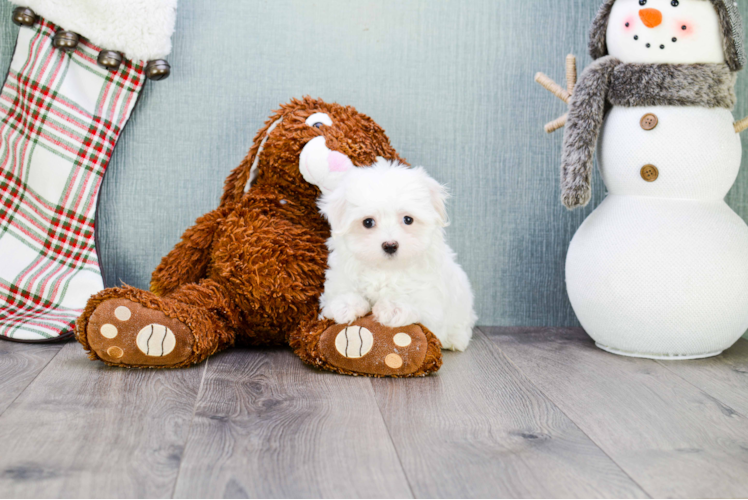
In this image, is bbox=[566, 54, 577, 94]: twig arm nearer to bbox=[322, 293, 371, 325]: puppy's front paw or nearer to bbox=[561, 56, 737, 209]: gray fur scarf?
bbox=[561, 56, 737, 209]: gray fur scarf

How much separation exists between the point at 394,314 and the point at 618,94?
2.04ft

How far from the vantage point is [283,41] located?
1514mm

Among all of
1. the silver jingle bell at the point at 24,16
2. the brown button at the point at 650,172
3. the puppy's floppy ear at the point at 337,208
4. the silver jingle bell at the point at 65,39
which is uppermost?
the silver jingle bell at the point at 24,16

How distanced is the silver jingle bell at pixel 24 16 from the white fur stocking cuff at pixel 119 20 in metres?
0.01

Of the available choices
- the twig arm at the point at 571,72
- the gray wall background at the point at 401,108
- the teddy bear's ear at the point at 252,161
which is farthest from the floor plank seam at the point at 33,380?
the twig arm at the point at 571,72

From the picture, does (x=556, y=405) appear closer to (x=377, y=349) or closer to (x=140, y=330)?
(x=377, y=349)

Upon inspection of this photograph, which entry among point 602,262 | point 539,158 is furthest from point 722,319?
point 539,158

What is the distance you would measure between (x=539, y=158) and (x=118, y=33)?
956mm

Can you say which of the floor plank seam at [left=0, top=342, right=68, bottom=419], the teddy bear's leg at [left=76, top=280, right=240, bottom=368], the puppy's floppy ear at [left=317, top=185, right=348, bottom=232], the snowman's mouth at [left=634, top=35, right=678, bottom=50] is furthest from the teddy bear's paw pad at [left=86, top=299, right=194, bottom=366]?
the snowman's mouth at [left=634, top=35, right=678, bottom=50]

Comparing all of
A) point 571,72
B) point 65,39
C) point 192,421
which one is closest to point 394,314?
point 192,421

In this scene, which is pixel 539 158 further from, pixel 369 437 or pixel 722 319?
pixel 369 437

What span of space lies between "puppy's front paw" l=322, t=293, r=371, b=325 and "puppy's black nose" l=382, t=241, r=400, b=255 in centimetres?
12

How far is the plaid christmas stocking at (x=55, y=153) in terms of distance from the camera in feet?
4.71

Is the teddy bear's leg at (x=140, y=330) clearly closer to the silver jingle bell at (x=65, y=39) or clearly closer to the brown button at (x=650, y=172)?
the silver jingle bell at (x=65, y=39)
